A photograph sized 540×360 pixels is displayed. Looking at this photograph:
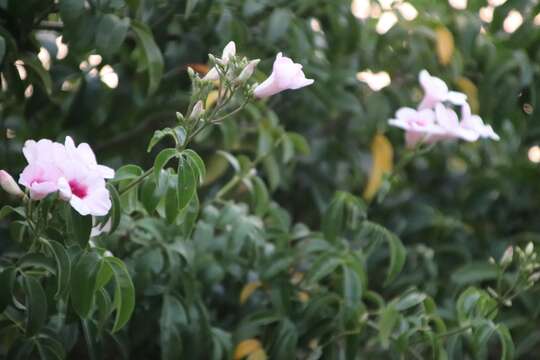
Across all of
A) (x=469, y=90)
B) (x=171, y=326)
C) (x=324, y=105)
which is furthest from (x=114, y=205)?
(x=469, y=90)

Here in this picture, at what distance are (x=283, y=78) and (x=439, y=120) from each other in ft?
1.51

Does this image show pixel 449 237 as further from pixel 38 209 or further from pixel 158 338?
pixel 38 209

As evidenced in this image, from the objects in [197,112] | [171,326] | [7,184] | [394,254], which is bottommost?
[171,326]

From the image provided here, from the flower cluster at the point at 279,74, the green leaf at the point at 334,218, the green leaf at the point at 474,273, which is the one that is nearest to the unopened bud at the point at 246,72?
the flower cluster at the point at 279,74

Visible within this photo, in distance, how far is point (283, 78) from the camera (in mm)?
1493

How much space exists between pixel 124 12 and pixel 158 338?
763mm

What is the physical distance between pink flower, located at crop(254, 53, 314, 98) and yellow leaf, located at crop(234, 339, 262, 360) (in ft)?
2.24

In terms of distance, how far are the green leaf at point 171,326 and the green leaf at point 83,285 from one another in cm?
36

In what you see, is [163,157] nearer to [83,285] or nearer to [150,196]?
[150,196]

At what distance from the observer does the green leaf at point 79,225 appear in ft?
4.74

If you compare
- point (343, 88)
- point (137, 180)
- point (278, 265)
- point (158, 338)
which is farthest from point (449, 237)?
point (137, 180)

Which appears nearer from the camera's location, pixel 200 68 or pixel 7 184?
pixel 7 184

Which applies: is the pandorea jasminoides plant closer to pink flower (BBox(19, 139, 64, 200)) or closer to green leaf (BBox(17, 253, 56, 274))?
pink flower (BBox(19, 139, 64, 200))

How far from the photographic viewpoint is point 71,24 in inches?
73.7
